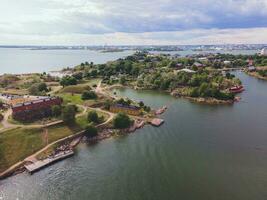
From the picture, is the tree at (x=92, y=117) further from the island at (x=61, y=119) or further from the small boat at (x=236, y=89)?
the small boat at (x=236, y=89)

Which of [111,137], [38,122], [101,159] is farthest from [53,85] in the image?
[101,159]

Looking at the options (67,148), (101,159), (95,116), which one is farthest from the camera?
(95,116)

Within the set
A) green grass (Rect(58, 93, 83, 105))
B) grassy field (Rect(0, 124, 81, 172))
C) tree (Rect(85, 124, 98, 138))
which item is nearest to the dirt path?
grassy field (Rect(0, 124, 81, 172))

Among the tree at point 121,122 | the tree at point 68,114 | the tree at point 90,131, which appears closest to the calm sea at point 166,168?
the tree at point 90,131

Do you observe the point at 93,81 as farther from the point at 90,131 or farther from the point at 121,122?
the point at 90,131

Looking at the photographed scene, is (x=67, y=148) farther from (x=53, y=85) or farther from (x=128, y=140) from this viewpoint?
(x=53, y=85)

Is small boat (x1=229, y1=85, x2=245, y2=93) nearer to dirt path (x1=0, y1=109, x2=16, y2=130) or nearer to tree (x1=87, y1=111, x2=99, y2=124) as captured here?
tree (x1=87, y1=111, x2=99, y2=124)
